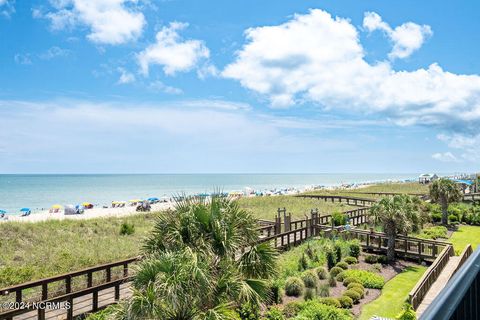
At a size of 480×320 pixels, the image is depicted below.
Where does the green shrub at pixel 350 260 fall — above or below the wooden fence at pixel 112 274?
below

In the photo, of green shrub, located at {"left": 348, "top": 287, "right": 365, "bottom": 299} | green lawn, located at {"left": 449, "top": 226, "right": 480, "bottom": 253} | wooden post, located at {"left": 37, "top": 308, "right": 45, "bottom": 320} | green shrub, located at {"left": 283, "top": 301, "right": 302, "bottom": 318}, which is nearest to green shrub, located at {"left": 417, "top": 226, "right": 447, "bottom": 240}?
green lawn, located at {"left": 449, "top": 226, "right": 480, "bottom": 253}

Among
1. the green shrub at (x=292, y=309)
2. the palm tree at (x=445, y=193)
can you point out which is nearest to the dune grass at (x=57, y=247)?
the green shrub at (x=292, y=309)

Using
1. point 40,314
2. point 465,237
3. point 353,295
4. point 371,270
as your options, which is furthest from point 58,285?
point 465,237

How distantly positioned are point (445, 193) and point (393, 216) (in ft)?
52.8

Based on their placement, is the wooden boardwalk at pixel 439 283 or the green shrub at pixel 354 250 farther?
the green shrub at pixel 354 250

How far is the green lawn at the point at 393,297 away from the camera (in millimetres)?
14367

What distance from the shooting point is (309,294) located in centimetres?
1531

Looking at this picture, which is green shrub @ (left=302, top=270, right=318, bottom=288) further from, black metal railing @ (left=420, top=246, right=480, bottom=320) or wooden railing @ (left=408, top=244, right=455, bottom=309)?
black metal railing @ (left=420, top=246, right=480, bottom=320)

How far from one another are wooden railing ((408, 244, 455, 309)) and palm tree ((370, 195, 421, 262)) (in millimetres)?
2668

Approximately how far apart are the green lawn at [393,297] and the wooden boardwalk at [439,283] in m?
0.99

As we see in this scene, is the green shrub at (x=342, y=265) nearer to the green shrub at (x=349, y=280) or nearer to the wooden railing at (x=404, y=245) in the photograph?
the green shrub at (x=349, y=280)

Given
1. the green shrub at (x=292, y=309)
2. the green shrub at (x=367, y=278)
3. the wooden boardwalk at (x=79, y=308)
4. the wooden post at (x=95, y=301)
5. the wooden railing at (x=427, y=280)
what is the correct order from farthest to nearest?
the green shrub at (x=367, y=278)
the wooden railing at (x=427, y=280)
the green shrub at (x=292, y=309)
the wooden post at (x=95, y=301)
the wooden boardwalk at (x=79, y=308)

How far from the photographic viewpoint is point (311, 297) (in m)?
15.2

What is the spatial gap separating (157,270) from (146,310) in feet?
2.85
